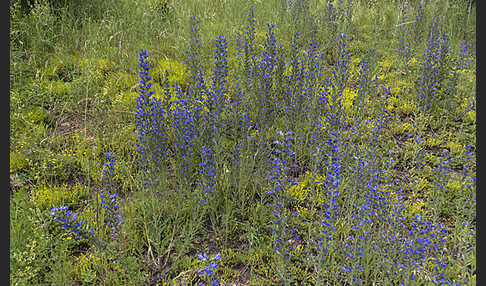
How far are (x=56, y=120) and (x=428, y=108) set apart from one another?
4988 millimetres

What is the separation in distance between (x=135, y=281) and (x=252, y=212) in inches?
47.7

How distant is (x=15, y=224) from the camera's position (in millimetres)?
2822

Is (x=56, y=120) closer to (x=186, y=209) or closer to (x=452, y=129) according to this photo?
(x=186, y=209)

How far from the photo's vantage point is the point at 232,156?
10.9 feet

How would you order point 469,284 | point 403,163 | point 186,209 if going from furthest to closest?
point 403,163 < point 186,209 < point 469,284

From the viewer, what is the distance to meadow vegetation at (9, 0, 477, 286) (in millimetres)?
2674

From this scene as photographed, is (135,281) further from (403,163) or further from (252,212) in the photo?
(403,163)

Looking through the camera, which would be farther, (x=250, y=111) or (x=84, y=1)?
(x=84, y=1)

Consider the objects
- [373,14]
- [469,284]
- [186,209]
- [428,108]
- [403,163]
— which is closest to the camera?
[469,284]

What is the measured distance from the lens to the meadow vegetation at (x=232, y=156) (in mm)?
2674

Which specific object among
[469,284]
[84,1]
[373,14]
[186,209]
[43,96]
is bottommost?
[469,284]

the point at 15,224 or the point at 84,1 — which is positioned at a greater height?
the point at 84,1

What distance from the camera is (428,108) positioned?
477 centimetres

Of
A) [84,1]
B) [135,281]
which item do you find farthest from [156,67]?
[135,281]
